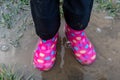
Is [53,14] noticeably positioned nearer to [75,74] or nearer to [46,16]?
[46,16]

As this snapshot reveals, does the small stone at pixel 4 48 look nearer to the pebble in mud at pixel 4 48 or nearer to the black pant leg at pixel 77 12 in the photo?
the pebble in mud at pixel 4 48

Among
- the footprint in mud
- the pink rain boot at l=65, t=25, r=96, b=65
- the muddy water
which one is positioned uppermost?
the pink rain boot at l=65, t=25, r=96, b=65

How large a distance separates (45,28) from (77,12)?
19 cm

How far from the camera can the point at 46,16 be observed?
1.33 m

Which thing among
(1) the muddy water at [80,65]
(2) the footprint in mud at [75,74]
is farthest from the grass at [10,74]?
(2) the footprint in mud at [75,74]

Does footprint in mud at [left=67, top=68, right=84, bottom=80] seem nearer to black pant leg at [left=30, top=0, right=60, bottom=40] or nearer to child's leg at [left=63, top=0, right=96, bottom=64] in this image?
child's leg at [left=63, top=0, right=96, bottom=64]

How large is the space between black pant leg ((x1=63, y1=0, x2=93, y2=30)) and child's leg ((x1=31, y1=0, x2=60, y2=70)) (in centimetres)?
7

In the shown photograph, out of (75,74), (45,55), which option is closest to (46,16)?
(45,55)

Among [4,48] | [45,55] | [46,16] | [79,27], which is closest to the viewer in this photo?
[46,16]

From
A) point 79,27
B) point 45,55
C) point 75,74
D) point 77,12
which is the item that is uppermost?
point 77,12

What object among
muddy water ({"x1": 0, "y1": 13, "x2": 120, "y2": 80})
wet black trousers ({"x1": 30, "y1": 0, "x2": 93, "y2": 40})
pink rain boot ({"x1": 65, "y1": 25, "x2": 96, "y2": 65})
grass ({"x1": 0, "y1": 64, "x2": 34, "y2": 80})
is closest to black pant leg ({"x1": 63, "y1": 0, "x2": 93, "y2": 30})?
wet black trousers ({"x1": 30, "y1": 0, "x2": 93, "y2": 40})

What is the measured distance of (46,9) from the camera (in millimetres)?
1300

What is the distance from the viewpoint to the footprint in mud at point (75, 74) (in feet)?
5.25

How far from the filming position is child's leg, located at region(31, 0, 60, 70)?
4.27ft
